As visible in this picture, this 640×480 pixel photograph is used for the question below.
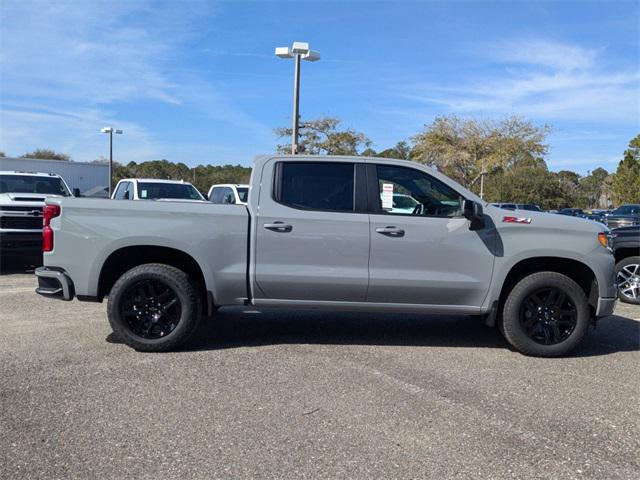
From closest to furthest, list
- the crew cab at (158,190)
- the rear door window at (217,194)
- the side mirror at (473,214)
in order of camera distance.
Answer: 1. the side mirror at (473,214)
2. the crew cab at (158,190)
3. the rear door window at (217,194)

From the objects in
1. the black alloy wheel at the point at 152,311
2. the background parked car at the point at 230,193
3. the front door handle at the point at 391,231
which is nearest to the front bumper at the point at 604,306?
the front door handle at the point at 391,231

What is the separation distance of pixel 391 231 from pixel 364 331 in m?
1.55

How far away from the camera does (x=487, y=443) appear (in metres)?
3.63

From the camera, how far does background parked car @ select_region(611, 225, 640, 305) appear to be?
8.69 meters

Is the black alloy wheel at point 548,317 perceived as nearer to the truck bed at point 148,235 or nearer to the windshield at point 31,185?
the truck bed at point 148,235

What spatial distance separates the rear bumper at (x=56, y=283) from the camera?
5426mm

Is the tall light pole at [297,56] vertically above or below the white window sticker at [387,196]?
above

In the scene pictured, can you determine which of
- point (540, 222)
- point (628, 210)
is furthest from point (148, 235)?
point (628, 210)

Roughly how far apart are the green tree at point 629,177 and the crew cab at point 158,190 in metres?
33.8

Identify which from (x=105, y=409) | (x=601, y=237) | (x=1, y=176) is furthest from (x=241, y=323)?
(x=1, y=176)

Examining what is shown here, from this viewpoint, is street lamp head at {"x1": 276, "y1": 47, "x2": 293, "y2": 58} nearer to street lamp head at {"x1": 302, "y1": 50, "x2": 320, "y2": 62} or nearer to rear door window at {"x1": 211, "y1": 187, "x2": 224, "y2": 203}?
street lamp head at {"x1": 302, "y1": 50, "x2": 320, "y2": 62}

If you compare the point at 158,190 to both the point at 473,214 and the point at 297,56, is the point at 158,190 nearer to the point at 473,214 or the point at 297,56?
the point at 297,56

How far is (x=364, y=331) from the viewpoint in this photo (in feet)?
21.2

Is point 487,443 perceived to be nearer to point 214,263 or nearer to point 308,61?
point 214,263
